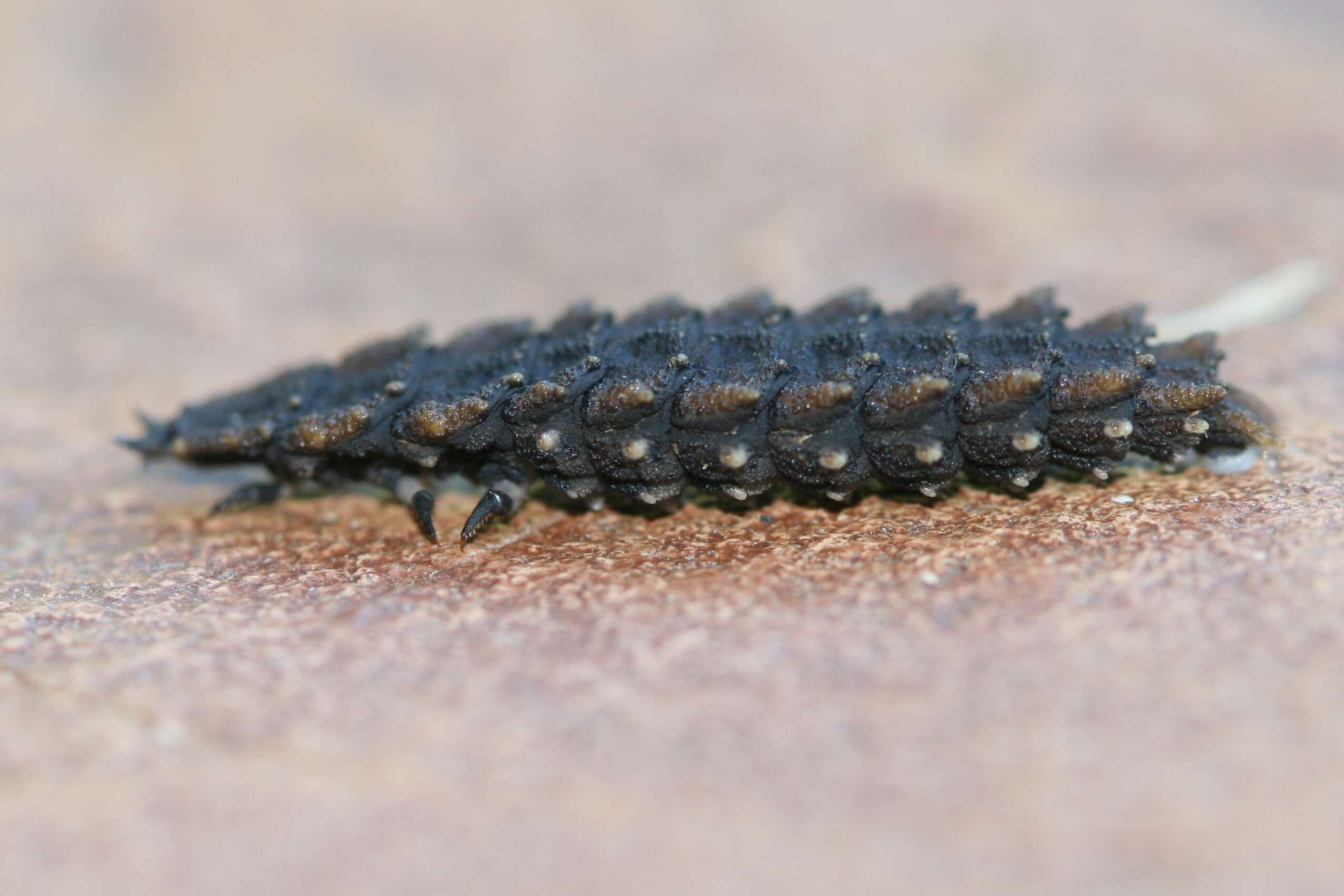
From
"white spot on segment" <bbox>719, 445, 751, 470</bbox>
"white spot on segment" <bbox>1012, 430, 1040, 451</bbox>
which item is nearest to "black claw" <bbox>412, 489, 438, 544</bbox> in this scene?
"white spot on segment" <bbox>719, 445, 751, 470</bbox>

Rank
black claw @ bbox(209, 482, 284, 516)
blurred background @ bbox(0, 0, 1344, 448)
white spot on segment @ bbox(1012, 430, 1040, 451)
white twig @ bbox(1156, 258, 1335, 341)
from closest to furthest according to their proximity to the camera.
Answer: white spot on segment @ bbox(1012, 430, 1040, 451)
black claw @ bbox(209, 482, 284, 516)
white twig @ bbox(1156, 258, 1335, 341)
blurred background @ bbox(0, 0, 1344, 448)

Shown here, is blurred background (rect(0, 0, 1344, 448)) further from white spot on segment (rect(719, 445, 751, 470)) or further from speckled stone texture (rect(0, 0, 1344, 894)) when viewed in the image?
white spot on segment (rect(719, 445, 751, 470))

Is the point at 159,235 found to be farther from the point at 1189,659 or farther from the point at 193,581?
the point at 1189,659

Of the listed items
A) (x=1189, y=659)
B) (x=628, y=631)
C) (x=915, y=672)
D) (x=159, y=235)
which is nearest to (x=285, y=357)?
(x=159, y=235)

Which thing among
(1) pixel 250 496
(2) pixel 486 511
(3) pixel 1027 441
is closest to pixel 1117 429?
(3) pixel 1027 441

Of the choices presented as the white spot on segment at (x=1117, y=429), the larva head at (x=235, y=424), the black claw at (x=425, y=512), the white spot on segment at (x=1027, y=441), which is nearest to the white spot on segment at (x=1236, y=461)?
the white spot on segment at (x=1117, y=429)

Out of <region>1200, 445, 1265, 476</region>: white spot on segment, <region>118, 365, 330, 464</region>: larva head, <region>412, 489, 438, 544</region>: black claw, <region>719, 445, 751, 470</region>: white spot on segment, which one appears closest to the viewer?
<region>719, 445, 751, 470</region>: white spot on segment

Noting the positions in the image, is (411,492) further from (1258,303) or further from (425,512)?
(1258,303)
